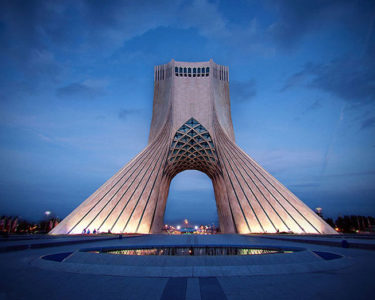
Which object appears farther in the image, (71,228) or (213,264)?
(71,228)

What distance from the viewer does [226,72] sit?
2528cm

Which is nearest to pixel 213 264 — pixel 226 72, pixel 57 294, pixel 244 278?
pixel 244 278

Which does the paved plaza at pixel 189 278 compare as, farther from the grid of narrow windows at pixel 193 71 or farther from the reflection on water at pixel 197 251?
the grid of narrow windows at pixel 193 71

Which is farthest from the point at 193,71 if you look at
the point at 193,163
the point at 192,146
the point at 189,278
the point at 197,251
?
the point at 189,278

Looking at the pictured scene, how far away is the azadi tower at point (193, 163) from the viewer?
615 inches

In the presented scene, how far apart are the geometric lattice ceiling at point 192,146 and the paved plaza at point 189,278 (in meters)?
18.1

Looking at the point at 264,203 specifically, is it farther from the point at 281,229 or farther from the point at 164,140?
the point at 164,140

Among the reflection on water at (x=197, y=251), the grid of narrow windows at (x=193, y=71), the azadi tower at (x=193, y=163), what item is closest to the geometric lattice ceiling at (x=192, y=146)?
the azadi tower at (x=193, y=163)

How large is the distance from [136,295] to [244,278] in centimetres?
179

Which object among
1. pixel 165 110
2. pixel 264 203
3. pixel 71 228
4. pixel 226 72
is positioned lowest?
pixel 71 228

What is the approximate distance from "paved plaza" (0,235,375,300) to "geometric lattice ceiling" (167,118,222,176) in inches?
711

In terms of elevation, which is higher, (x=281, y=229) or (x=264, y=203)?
(x=264, y=203)

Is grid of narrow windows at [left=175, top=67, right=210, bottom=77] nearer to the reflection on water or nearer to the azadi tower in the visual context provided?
the azadi tower

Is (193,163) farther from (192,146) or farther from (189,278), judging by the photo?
(189,278)
